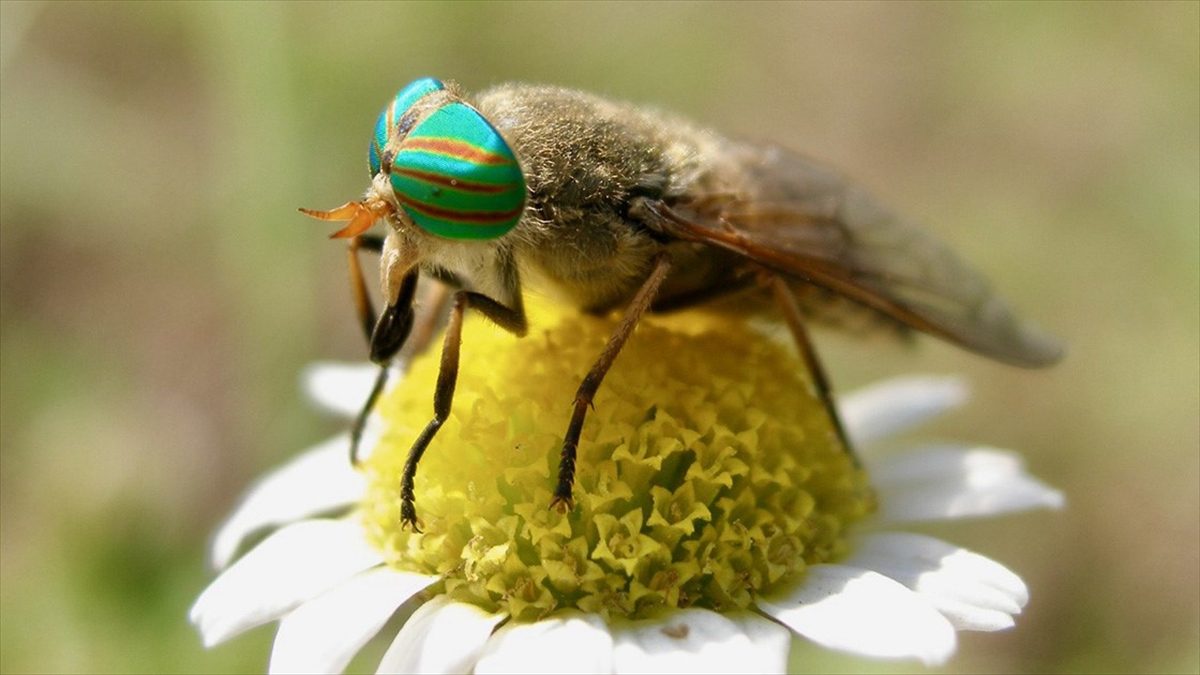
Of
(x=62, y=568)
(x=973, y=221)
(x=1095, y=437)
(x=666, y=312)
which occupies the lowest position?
(x=62, y=568)

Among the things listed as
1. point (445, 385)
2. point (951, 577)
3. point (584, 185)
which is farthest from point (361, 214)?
point (951, 577)

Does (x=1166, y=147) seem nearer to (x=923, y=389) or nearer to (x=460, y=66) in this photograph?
(x=923, y=389)

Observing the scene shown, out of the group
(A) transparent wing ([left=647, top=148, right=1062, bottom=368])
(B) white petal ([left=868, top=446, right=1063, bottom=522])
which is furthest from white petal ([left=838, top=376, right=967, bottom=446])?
(A) transparent wing ([left=647, top=148, right=1062, bottom=368])

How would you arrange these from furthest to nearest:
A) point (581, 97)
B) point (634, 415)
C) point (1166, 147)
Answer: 1. point (1166, 147)
2. point (581, 97)
3. point (634, 415)

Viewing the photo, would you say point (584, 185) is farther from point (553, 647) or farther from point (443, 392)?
point (553, 647)

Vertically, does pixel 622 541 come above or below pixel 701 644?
above

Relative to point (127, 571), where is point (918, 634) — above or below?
above

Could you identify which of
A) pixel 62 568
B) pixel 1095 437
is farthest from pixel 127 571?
pixel 1095 437
